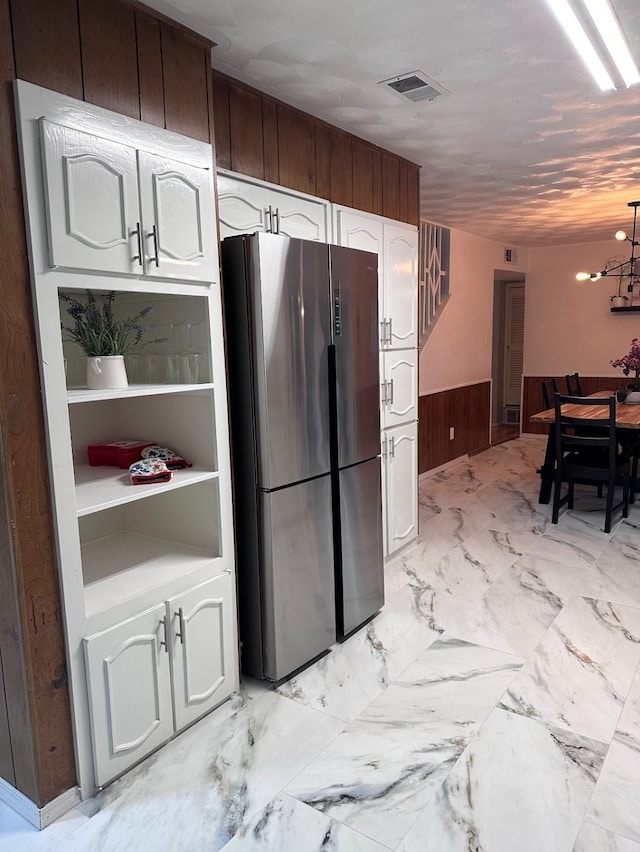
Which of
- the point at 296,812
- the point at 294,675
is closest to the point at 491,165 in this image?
the point at 294,675

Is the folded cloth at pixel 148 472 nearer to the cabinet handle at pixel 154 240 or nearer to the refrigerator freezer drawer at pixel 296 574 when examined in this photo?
the refrigerator freezer drawer at pixel 296 574

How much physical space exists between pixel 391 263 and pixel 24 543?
263cm

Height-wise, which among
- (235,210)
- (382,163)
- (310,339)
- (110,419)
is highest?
(382,163)

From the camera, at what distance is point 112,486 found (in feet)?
6.64

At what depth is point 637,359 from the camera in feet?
17.0

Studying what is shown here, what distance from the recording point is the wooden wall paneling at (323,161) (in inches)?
118

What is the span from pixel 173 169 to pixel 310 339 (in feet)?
2.68

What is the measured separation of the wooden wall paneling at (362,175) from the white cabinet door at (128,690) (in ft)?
7.94

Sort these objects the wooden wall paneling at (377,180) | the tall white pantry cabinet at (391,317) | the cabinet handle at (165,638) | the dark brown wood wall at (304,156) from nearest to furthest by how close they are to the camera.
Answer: the cabinet handle at (165,638), the dark brown wood wall at (304,156), the tall white pantry cabinet at (391,317), the wooden wall paneling at (377,180)

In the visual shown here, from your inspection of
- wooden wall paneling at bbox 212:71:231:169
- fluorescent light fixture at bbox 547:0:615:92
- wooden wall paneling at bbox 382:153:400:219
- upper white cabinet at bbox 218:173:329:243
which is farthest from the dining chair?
wooden wall paneling at bbox 212:71:231:169

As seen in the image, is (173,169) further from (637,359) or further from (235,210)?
(637,359)

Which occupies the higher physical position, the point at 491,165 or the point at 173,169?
the point at 491,165

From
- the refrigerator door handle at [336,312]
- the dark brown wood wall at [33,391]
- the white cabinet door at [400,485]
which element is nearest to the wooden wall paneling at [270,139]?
the refrigerator door handle at [336,312]

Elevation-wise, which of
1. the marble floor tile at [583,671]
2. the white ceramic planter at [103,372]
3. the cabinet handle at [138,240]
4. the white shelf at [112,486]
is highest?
the cabinet handle at [138,240]
